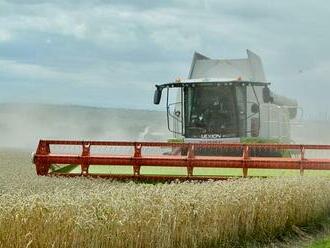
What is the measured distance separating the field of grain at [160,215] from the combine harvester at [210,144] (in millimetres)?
3470

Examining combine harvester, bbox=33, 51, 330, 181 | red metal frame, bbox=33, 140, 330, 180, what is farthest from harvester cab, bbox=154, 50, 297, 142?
red metal frame, bbox=33, 140, 330, 180

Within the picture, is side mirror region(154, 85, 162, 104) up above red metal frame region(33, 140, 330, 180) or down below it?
above

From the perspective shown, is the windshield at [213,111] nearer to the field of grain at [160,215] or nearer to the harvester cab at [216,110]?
the harvester cab at [216,110]

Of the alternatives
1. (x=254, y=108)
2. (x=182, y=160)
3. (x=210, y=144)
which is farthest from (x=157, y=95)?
(x=254, y=108)

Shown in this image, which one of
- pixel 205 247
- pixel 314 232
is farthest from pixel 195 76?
pixel 205 247

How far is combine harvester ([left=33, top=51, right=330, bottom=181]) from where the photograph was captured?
48.2ft

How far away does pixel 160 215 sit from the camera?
7168 mm

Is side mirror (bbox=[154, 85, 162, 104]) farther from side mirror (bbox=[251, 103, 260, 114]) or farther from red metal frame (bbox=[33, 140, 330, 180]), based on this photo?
side mirror (bbox=[251, 103, 260, 114])

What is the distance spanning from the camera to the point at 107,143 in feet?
49.0

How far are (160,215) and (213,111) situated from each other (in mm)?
11070

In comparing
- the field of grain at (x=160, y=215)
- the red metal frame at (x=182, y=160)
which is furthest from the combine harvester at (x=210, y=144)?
the field of grain at (x=160, y=215)

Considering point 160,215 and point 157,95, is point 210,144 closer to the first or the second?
point 157,95

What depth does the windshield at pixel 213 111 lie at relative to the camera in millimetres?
17906

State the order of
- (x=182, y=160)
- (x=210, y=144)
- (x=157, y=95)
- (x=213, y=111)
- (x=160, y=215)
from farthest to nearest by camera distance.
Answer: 1. (x=213, y=111)
2. (x=157, y=95)
3. (x=210, y=144)
4. (x=182, y=160)
5. (x=160, y=215)
